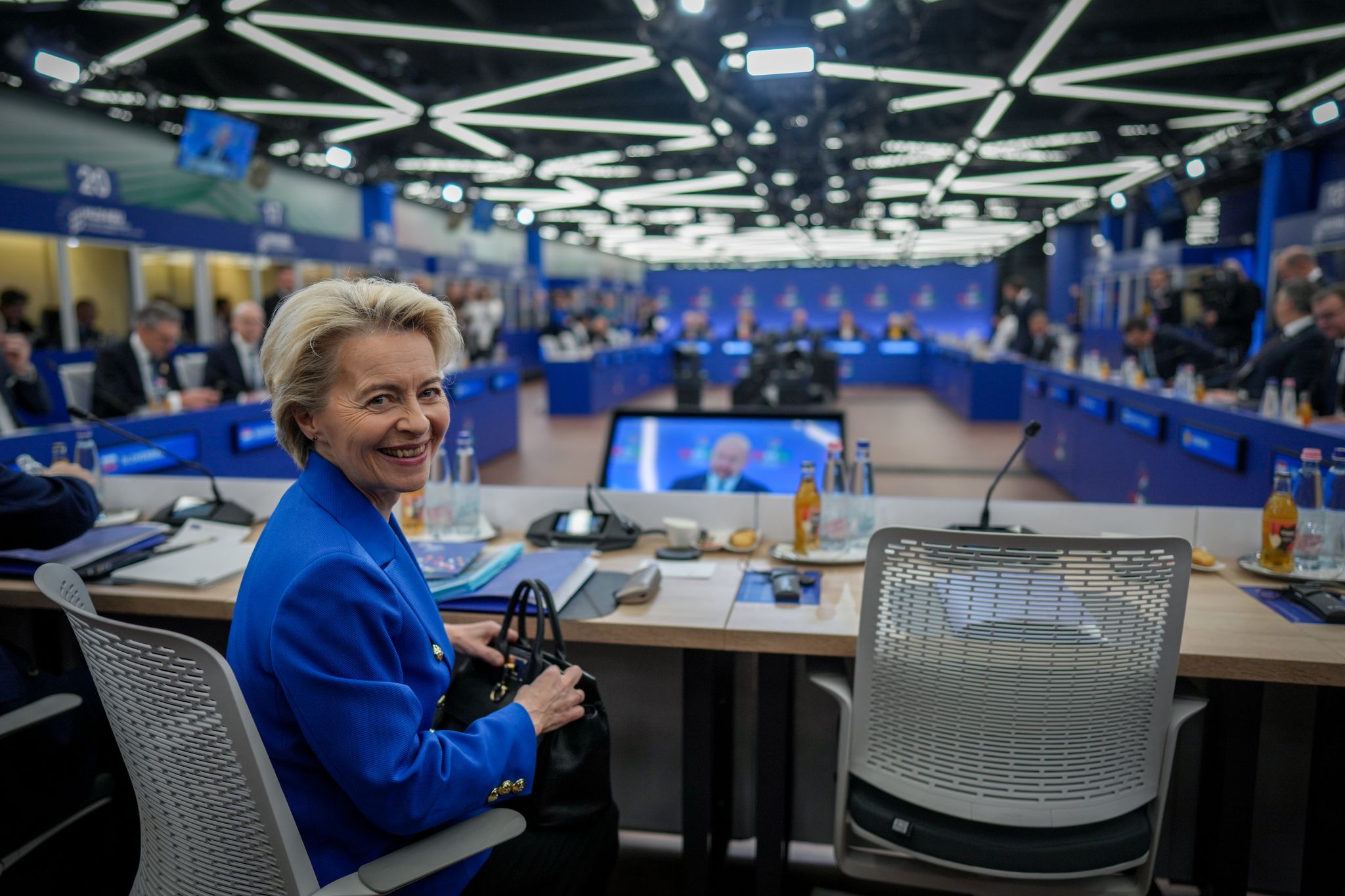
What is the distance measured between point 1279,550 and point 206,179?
11.7 meters

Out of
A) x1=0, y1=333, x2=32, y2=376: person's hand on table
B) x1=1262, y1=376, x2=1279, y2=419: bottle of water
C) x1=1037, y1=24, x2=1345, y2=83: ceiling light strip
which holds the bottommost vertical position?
x1=1262, y1=376, x2=1279, y2=419: bottle of water

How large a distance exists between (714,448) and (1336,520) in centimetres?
164

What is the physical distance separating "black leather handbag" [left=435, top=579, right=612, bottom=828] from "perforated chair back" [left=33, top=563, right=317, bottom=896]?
367mm

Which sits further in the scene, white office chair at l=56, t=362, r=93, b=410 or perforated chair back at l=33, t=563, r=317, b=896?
white office chair at l=56, t=362, r=93, b=410

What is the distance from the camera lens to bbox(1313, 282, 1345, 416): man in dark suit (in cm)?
425

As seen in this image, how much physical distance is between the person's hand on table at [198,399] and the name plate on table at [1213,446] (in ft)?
18.7

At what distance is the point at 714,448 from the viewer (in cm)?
261

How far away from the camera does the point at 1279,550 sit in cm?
204

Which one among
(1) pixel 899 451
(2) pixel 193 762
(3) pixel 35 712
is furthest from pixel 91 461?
(1) pixel 899 451

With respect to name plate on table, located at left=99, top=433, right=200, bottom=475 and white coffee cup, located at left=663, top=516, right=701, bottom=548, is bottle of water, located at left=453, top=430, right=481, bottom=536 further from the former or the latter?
name plate on table, located at left=99, top=433, right=200, bottom=475

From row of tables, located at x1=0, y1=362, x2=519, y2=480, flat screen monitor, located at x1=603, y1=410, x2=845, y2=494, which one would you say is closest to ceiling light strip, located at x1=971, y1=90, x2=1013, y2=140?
row of tables, located at x1=0, y1=362, x2=519, y2=480

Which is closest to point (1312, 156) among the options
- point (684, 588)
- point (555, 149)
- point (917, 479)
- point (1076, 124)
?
point (1076, 124)

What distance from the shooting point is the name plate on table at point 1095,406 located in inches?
251

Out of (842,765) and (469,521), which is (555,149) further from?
(842,765)
